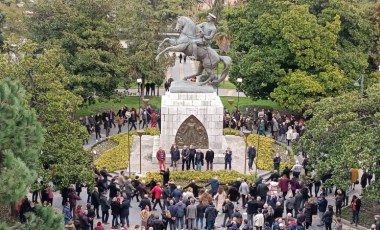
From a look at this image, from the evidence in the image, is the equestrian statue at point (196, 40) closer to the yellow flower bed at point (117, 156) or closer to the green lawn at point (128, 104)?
the yellow flower bed at point (117, 156)

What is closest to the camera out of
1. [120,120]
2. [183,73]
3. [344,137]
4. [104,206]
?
[104,206]

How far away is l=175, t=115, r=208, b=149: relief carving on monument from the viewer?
30359 millimetres

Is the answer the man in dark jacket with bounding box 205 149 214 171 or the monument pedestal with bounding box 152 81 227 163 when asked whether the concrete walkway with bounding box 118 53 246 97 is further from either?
the man in dark jacket with bounding box 205 149 214 171

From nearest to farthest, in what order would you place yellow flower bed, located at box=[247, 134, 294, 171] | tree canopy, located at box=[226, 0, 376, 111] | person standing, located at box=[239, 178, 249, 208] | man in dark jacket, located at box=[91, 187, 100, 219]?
man in dark jacket, located at box=[91, 187, 100, 219] < person standing, located at box=[239, 178, 249, 208] < yellow flower bed, located at box=[247, 134, 294, 171] < tree canopy, located at box=[226, 0, 376, 111]

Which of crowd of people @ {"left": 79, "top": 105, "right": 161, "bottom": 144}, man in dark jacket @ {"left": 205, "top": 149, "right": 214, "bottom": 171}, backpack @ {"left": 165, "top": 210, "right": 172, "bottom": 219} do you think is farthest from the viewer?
crowd of people @ {"left": 79, "top": 105, "right": 161, "bottom": 144}

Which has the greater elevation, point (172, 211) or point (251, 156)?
point (251, 156)

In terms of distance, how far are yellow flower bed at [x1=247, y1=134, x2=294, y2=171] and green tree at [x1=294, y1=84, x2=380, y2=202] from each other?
13.9ft

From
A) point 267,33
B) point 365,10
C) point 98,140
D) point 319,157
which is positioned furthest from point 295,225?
point 365,10

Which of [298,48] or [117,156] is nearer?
[117,156]

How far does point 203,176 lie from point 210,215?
19.4 ft

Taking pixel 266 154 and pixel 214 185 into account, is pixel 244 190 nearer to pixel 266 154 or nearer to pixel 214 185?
pixel 214 185

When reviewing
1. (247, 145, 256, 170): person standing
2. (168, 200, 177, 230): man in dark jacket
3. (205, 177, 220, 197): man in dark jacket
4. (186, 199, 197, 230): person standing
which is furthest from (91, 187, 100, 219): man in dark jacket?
(247, 145, 256, 170): person standing

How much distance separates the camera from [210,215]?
22828 mm

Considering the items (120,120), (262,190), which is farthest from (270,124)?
(262,190)
